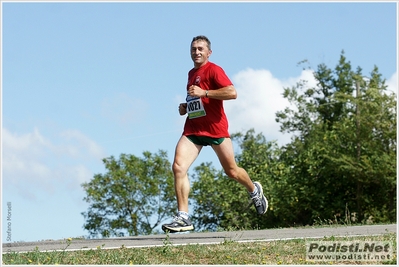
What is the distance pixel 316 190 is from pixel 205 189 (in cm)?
744

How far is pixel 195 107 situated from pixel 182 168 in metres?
0.83

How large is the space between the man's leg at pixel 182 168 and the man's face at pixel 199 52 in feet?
3.67

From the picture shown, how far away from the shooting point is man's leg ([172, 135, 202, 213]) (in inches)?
348

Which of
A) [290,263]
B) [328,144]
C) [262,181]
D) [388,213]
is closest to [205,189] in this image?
[262,181]

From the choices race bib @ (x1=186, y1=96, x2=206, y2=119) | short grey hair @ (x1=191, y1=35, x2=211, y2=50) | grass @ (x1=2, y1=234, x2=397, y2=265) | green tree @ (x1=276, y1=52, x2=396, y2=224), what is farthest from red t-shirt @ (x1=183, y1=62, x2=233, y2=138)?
green tree @ (x1=276, y1=52, x2=396, y2=224)

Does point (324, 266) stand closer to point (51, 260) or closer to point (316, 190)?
point (51, 260)

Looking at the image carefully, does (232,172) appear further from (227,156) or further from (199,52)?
(199,52)

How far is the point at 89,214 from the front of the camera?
4166 cm

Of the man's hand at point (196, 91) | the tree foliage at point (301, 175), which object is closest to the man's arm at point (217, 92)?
the man's hand at point (196, 91)

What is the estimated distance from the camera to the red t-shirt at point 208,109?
29.1ft

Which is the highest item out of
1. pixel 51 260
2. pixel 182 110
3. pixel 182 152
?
pixel 182 110

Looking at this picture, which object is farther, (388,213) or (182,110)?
(388,213)

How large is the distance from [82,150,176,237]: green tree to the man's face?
31.7 meters

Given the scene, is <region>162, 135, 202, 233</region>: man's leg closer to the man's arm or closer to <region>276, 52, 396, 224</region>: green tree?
the man's arm
